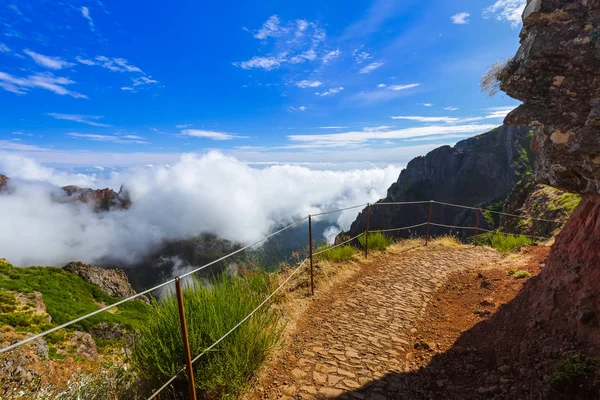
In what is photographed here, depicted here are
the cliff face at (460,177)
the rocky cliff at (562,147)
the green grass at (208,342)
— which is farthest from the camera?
the cliff face at (460,177)

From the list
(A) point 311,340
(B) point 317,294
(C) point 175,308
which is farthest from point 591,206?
(C) point 175,308

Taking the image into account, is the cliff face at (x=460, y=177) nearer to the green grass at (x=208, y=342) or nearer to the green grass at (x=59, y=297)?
the green grass at (x=59, y=297)

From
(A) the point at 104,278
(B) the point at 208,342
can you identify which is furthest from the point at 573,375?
(A) the point at 104,278

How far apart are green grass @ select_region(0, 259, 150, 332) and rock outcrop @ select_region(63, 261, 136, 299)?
1632 mm

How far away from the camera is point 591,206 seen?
4039 millimetres

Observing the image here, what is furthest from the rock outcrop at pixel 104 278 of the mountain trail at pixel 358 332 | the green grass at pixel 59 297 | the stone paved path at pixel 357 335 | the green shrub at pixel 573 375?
the green shrub at pixel 573 375

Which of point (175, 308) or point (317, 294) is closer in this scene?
point (175, 308)

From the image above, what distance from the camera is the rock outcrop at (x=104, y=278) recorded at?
205 ft

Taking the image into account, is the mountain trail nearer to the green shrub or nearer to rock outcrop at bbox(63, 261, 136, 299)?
the green shrub

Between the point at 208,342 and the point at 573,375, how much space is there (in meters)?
3.65

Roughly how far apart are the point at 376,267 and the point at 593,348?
565cm

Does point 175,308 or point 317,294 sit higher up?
point 175,308

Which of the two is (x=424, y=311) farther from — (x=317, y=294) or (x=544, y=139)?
(x=544, y=139)

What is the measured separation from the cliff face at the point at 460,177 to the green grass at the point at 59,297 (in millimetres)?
63311
